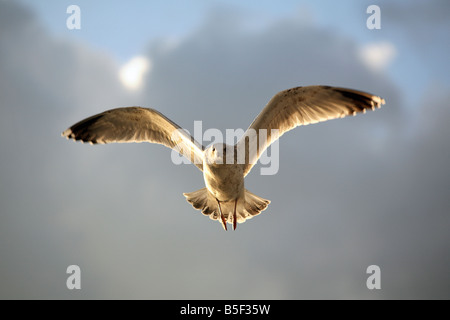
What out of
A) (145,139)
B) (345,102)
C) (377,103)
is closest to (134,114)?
(145,139)

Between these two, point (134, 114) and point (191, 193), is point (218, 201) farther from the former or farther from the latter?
point (134, 114)

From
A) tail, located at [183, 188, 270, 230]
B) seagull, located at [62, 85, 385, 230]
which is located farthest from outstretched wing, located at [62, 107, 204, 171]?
tail, located at [183, 188, 270, 230]

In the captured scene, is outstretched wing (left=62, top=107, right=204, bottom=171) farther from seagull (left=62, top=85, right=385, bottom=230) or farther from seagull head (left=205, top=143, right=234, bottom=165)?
seagull head (left=205, top=143, right=234, bottom=165)

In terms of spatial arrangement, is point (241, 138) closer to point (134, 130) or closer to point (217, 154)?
point (217, 154)

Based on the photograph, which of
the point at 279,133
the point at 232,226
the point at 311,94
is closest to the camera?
the point at 311,94

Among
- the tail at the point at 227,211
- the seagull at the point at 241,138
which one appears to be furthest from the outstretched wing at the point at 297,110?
the tail at the point at 227,211

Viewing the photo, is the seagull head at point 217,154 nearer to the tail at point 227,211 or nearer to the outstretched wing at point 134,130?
the outstretched wing at point 134,130
